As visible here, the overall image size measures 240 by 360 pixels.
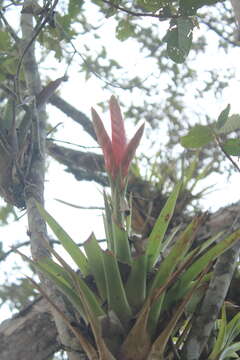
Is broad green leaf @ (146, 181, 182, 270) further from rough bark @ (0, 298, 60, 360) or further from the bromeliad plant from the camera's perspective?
rough bark @ (0, 298, 60, 360)

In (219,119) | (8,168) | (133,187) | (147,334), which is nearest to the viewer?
(147,334)

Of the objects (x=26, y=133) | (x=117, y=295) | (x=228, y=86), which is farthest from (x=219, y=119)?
(x=228, y=86)

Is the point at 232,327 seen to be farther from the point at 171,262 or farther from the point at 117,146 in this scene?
the point at 117,146

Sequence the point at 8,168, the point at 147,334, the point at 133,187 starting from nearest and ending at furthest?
the point at 147,334 < the point at 8,168 < the point at 133,187

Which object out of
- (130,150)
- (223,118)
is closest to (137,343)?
(130,150)

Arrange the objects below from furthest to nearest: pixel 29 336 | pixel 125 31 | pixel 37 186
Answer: pixel 125 31 < pixel 29 336 < pixel 37 186

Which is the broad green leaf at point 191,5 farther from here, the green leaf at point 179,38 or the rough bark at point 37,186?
the rough bark at point 37,186

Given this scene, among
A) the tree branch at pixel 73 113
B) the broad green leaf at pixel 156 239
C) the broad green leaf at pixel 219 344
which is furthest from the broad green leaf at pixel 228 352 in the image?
the tree branch at pixel 73 113

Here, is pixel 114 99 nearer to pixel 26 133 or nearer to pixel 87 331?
pixel 26 133
